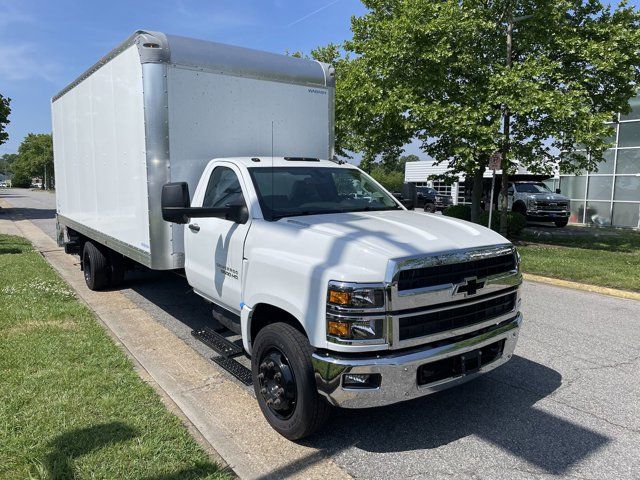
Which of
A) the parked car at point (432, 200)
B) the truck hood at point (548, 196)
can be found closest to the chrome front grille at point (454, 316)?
the truck hood at point (548, 196)

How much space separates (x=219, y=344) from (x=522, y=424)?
2.63 metres

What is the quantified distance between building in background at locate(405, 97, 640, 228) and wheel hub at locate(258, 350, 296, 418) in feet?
57.3

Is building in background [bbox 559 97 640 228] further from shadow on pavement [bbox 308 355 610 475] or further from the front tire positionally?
the front tire

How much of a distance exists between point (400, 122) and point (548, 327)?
856cm

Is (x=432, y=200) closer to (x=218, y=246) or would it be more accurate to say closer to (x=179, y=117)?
(x=179, y=117)

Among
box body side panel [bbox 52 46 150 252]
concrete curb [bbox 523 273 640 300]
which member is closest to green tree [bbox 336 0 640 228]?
concrete curb [bbox 523 273 640 300]

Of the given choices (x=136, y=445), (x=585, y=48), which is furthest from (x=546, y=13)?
(x=136, y=445)

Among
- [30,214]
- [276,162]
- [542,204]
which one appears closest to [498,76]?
[276,162]

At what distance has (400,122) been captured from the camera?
13586 mm

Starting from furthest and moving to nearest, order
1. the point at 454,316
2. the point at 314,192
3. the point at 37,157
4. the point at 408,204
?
the point at 37,157, the point at 408,204, the point at 314,192, the point at 454,316

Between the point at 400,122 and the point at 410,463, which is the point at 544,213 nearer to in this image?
the point at 400,122

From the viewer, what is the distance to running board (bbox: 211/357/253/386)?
406cm

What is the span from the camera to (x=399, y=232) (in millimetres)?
3508

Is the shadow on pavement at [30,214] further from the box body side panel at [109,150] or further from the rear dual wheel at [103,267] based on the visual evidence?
the rear dual wheel at [103,267]
